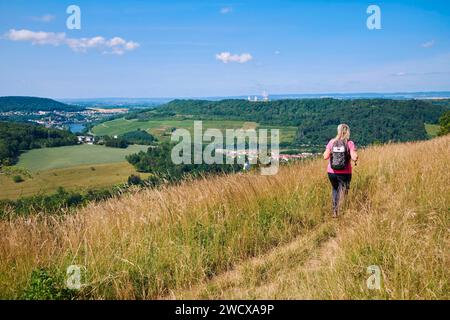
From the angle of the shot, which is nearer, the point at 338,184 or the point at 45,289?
the point at 45,289

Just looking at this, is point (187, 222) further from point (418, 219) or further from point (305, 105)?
point (305, 105)

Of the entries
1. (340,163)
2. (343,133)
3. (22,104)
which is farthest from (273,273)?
(22,104)

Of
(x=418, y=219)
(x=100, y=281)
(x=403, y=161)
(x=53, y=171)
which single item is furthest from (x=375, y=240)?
(x=53, y=171)

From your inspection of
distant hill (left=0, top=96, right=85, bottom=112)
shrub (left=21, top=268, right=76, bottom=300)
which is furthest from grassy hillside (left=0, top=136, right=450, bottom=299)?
distant hill (left=0, top=96, right=85, bottom=112)

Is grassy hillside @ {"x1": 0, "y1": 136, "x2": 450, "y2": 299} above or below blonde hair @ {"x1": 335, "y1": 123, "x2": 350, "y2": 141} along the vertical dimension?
below

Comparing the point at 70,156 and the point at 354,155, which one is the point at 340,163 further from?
the point at 70,156

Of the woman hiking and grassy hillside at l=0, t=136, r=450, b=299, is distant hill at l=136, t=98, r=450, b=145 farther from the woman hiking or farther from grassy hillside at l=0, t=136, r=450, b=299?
grassy hillside at l=0, t=136, r=450, b=299
